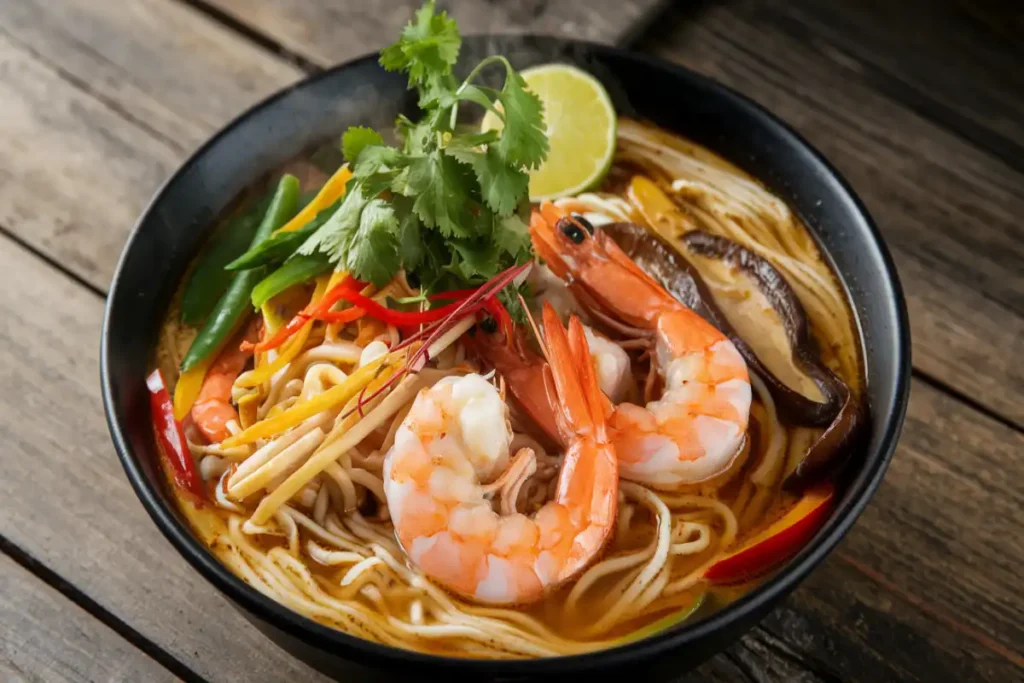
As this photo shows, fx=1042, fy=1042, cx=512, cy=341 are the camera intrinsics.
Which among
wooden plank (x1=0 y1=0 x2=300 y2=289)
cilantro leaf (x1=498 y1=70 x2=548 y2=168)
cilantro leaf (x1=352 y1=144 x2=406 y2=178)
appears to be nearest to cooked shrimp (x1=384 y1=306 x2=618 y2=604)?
cilantro leaf (x1=498 y1=70 x2=548 y2=168)

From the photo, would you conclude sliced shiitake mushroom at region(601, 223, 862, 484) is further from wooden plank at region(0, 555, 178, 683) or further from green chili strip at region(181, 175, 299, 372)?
wooden plank at region(0, 555, 178, 683)

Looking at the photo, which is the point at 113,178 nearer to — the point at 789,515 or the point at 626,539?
the point at 626,539

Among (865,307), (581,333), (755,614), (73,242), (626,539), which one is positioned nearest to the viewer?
(755,614)

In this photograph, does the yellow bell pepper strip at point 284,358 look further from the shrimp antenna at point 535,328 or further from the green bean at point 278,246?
the shrimp antenna at point 535,328

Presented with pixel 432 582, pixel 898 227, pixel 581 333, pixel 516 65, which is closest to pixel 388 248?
pixel 581 333

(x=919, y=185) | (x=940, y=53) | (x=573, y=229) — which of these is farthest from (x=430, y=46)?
(x=940, y=53)
